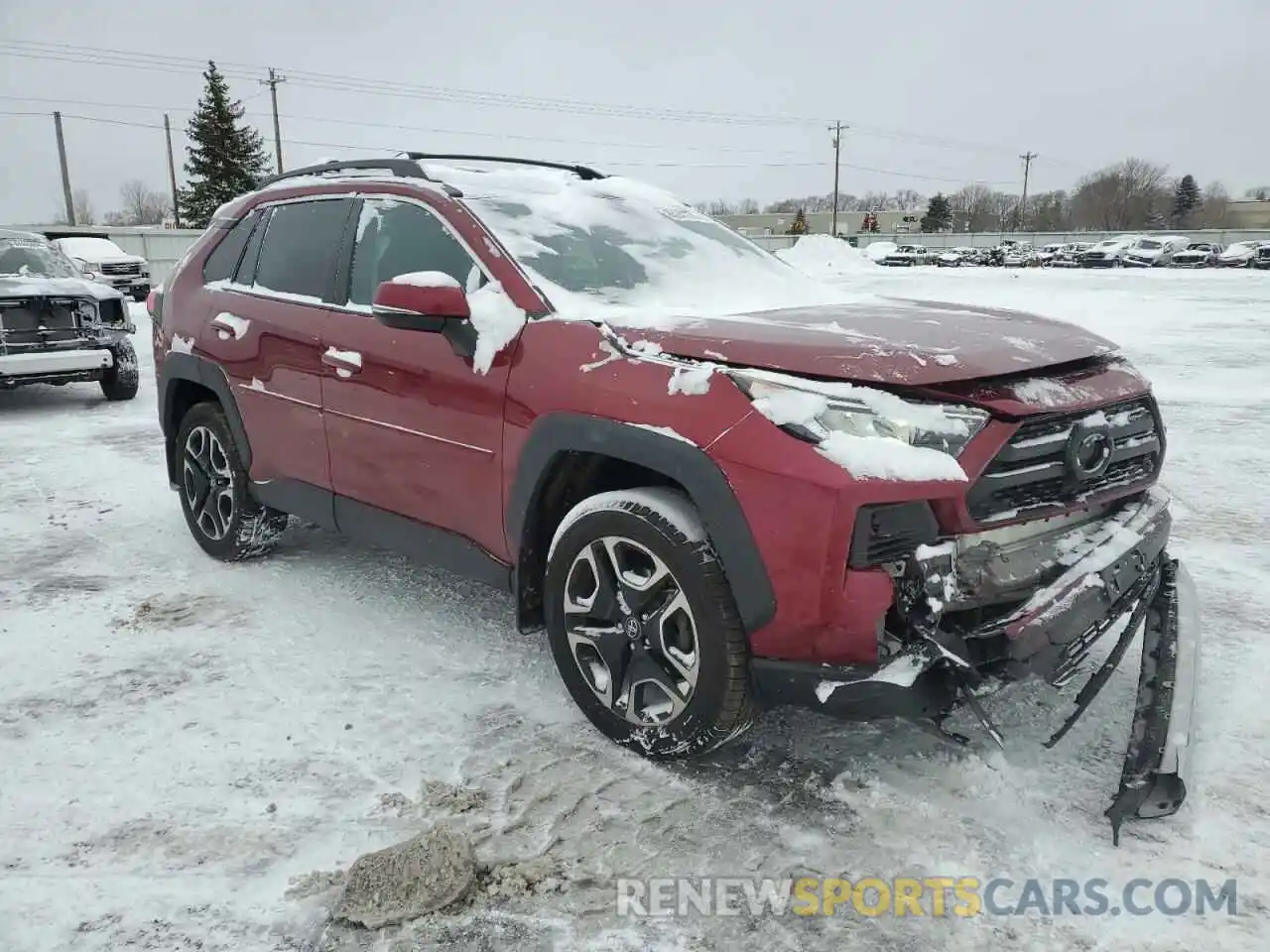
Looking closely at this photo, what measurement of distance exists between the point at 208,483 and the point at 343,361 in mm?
1531

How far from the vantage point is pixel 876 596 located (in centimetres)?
230

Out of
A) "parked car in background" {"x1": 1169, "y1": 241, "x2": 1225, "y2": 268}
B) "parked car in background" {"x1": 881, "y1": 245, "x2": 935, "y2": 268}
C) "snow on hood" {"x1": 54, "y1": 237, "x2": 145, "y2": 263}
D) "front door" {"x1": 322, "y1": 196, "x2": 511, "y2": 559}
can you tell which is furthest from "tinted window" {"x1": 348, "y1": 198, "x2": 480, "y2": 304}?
"parked car in background" {"x1": 881, "y1": 245, "x2": 935, "y2": 268}

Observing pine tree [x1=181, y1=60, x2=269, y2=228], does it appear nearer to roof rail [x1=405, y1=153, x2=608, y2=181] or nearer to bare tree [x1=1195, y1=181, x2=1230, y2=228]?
roof rail [x1=405, y1=153, x2=608, y2=181]

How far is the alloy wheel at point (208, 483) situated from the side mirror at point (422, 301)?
6.00 feet

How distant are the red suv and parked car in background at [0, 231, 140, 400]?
5633mm

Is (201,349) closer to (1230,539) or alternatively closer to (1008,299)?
(1230,539)

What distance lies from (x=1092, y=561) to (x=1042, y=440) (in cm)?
39

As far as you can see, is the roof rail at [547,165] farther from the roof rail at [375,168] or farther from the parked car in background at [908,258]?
the parked car in background at [908,258]

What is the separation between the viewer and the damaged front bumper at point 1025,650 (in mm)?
2318

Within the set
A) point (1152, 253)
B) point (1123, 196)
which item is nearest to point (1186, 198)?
point (1123, 196)

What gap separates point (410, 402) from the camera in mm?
3309

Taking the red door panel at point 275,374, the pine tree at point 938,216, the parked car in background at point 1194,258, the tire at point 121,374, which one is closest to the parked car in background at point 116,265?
the tire at point 121,374

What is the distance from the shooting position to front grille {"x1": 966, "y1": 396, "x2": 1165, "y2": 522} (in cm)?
243

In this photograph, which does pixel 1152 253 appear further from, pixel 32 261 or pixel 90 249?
pixel 32 261
